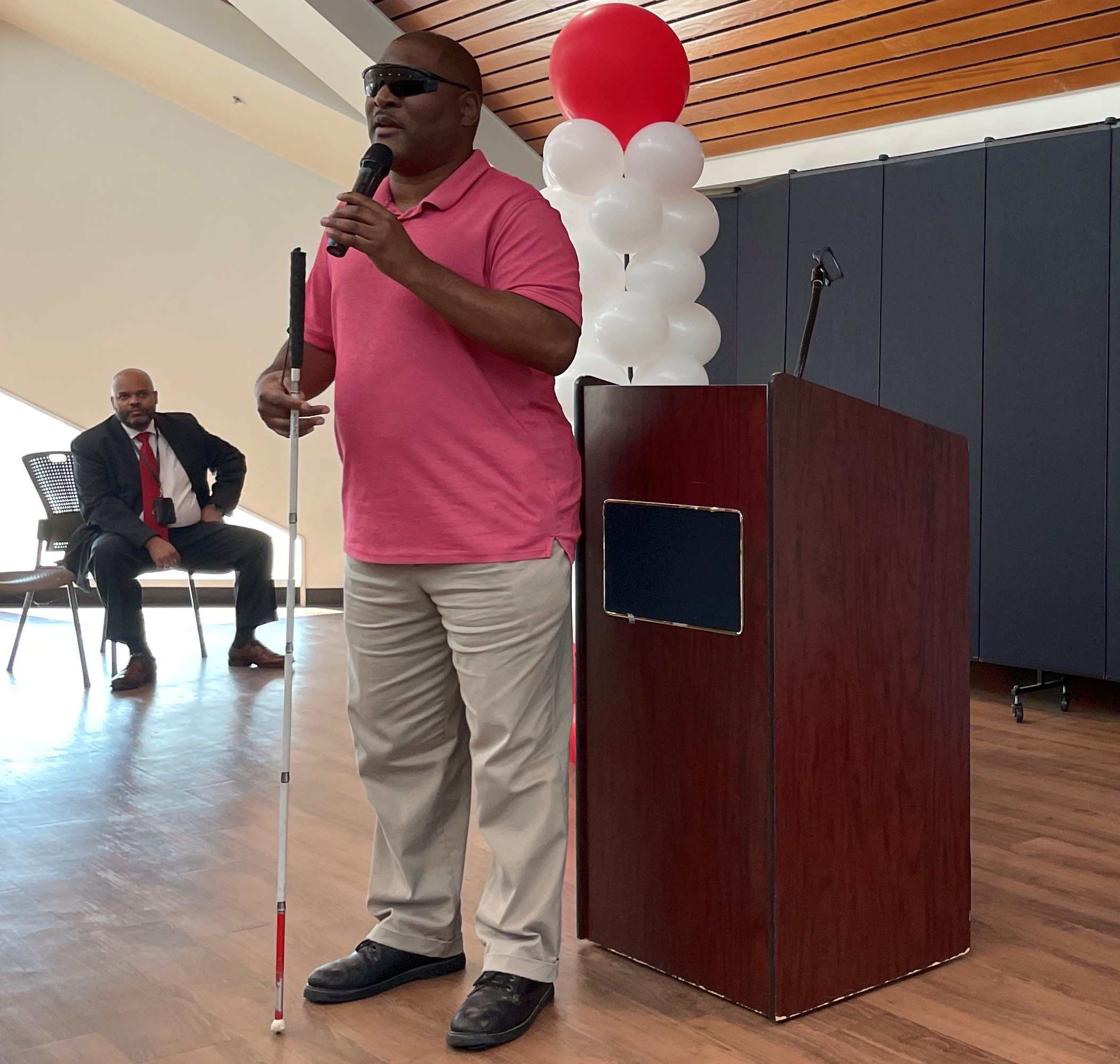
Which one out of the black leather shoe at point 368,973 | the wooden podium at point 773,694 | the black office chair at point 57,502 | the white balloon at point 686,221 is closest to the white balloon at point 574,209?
the white balloon at point 686,221

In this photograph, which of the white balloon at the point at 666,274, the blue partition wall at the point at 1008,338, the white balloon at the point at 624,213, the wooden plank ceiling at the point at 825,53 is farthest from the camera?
the blue partition wall at the point at 1008,338

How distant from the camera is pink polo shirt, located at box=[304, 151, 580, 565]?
5.99 ft

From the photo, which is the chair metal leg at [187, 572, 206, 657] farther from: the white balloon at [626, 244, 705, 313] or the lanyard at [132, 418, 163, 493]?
the white balloon at [626, 244, 705, 313]

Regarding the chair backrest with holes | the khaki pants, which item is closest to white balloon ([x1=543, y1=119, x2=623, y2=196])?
the khaki pants

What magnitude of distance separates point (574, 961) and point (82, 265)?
5.73m

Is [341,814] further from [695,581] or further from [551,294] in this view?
[551,294]

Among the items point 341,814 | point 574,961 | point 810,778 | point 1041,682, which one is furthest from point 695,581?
point 1041,682

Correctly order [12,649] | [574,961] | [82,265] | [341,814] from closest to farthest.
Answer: [574,961] → [341,814] → [12,649] → [82,265]

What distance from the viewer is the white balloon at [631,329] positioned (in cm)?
344

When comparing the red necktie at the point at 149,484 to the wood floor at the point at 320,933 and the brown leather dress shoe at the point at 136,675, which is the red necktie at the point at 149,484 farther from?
the wood floor at the point at 320,933

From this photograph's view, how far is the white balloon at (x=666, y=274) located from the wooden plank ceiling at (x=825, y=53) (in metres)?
1.37

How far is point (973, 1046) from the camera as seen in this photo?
180 cm

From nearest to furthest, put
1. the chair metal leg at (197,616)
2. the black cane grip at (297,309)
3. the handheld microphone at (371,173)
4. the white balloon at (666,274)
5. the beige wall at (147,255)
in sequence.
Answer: the handheld microphone at (371,173), the black cane grip at (297,309), the white balloon at (666,274), the chair metal leg at (197,616), the beige wall at (147,255)

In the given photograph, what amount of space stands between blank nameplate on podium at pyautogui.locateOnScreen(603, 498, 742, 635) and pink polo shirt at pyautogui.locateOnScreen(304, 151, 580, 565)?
16 cm
